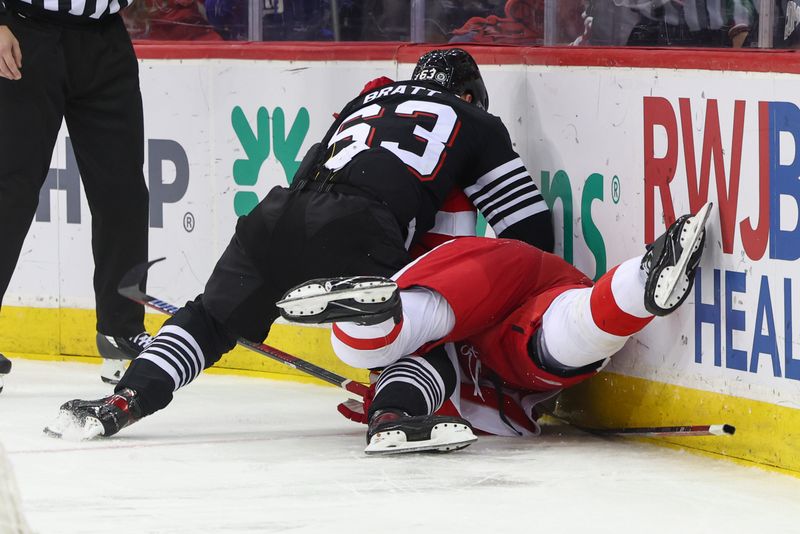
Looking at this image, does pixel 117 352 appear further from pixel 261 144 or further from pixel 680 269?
pixel 680 269

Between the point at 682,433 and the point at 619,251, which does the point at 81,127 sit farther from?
the point at 682,433

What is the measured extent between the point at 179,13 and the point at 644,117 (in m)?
1.78

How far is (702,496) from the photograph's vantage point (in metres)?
2.57

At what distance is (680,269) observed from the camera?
2785 mm

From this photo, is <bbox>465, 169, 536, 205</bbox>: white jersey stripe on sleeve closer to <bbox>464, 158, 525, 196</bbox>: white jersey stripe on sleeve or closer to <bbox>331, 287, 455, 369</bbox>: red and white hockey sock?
<bbox>464, 158, 525, 196</bbox>: white jersey stripe on sleeve

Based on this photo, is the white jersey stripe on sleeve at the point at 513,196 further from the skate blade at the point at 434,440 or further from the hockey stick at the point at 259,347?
the skate blade at the point at 434,440

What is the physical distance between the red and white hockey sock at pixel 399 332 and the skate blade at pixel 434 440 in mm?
172

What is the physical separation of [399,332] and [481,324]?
24 centimetres

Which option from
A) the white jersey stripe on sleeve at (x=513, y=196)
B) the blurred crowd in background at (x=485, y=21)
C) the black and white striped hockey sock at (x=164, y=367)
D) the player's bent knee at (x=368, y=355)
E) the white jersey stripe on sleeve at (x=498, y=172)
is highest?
the blurred crowd in background at (x=485, y=21)

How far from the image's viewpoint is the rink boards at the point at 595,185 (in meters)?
2.79

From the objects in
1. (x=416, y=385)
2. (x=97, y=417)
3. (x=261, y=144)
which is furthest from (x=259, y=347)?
(x=261, y=144)

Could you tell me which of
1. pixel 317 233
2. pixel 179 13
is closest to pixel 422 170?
pixel 317 233

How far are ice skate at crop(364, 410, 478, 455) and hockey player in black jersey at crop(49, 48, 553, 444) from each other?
1.18ft

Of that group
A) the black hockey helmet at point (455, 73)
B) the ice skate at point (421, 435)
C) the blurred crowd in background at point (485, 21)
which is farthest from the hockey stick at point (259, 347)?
the blurred crowd in background at point (485, 21)
